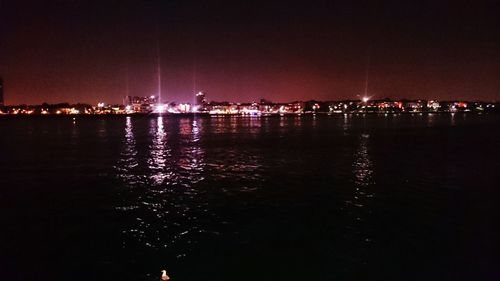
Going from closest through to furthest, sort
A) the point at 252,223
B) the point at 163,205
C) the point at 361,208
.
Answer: the point at 252,223, the point at 361,208, the point at 163,205

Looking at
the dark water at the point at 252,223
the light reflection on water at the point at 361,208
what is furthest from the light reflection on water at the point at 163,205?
the light reflection on water at the point at 361,208

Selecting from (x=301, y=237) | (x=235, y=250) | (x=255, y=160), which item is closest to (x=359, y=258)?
(x=301, y=237)

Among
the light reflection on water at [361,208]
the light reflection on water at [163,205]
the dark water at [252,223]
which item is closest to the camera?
the dark water at [252,223]

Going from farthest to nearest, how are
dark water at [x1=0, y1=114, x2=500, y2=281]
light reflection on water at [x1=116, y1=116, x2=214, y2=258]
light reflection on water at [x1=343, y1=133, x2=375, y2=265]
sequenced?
light reflection on water at [x1=116, y1=116, x2=214, y2=258]
light reflection on water at [x1=343, y1=133, x2=375, y2=265]
dark water at [x1=0, y1=114, x2=500, y2=281]

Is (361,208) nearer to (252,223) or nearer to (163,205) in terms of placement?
(252,223)

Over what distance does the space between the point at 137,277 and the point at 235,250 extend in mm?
3125

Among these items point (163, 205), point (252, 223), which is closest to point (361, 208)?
point (252, 223)

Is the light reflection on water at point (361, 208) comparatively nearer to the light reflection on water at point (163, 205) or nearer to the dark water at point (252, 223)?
the dark water at point (252, 223)

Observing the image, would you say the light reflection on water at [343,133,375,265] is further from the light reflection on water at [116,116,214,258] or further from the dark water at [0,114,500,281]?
the light reflection on water at [116,116,214,258]

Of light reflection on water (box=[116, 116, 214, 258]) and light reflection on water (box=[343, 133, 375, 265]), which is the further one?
light reflection on water (box=[116, 116, 214, 258])

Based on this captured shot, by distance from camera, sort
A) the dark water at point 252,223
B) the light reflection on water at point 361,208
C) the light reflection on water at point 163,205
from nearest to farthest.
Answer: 1. the dark water at point 252,223
2. the light reflection on water at point 361,208
3. the light reflection on water at point 163,205

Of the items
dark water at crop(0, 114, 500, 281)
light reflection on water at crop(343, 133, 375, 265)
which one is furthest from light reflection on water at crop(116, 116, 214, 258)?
light reflection on water at crop(343, 133, 375, 265)

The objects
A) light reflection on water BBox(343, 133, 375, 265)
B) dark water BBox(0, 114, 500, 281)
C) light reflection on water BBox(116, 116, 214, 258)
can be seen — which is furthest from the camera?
light reflection on water BBox(116, 116, 214, 258)

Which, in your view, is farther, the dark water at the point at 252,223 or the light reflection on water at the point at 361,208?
the light reflection on water at the point at 361,208
